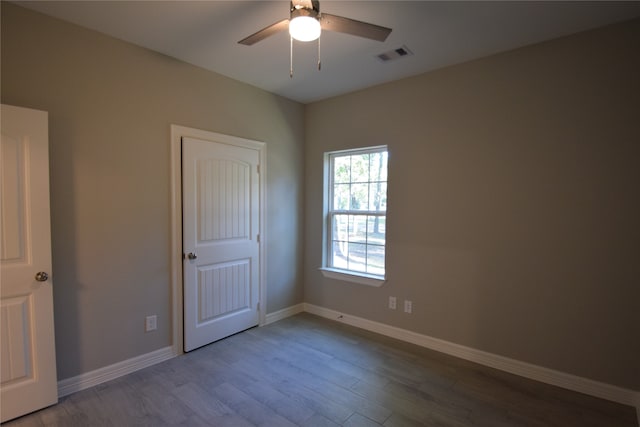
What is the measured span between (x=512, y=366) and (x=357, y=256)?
1.75 meters

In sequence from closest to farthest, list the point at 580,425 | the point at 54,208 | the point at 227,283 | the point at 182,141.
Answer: the point at 580,425 < the point at 54,208 < the point at 182,141 < the point at 227,283

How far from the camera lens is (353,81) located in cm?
327

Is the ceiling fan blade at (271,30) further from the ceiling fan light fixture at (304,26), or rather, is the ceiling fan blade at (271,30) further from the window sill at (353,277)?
the window sill at (353,277)

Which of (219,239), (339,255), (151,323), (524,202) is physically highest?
(524,202)

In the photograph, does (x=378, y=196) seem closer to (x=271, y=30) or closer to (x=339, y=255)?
(x=339, y=255)

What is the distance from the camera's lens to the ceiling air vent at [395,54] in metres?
2.58

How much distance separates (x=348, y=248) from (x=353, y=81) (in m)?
1.84

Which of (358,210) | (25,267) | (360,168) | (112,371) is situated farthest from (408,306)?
(25,267)

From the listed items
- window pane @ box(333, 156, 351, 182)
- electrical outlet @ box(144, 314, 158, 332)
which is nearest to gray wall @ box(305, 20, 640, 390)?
window pane @ box(333, 156, 351, 182)

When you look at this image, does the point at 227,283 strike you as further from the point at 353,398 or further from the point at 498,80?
the point at 498,80

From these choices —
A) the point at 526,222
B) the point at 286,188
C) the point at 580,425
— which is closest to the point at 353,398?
the point at 580,425

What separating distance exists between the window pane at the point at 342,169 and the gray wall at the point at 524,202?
0.45 m

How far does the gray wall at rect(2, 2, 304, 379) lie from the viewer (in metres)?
2.18

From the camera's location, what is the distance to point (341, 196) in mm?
3834
